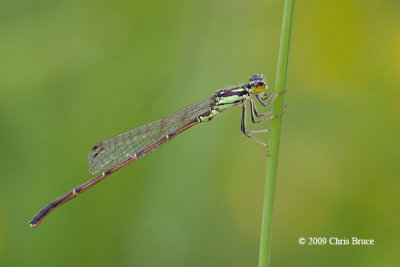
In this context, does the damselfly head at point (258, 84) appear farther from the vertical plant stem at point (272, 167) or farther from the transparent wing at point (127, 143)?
the vertical plant stem at point (272, 167)

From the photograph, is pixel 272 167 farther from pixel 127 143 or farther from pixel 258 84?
pixel 127 143

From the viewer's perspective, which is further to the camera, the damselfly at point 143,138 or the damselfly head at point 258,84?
the damselfly at point 143,138

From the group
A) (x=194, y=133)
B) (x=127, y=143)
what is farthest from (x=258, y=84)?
(x=127, y=143)

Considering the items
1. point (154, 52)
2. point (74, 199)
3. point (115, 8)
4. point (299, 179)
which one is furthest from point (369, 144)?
point (115, 8)

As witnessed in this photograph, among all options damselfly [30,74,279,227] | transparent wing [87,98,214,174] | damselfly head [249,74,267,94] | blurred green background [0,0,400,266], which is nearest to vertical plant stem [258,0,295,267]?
damselfly head [249,74,267,94]

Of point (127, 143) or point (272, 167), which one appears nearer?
point (272, 167)

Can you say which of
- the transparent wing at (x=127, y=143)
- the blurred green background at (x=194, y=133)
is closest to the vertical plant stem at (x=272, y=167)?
the blurred green background at (x=194, y=133)
